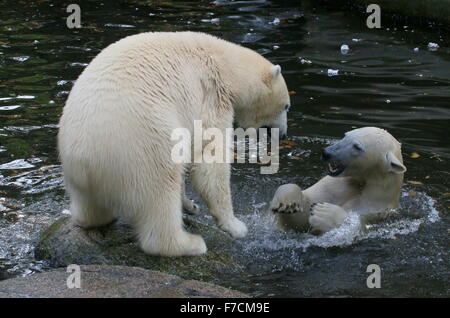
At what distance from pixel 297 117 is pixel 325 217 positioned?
2950mm

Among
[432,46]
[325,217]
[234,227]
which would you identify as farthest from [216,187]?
[432,46]

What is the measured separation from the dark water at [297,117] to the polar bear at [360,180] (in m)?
0.13

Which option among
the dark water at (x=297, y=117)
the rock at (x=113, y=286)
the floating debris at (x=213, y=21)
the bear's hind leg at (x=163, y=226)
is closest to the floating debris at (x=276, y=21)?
the dark water at (x=297, y=117)

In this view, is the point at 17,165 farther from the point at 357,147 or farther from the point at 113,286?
the point at 357,147

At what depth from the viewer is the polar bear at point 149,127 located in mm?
4215

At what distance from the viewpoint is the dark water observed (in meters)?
4.93

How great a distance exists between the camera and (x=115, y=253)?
4.70 metres

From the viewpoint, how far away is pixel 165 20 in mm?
12023

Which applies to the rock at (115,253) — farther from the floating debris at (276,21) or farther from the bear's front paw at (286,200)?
the floating debris at (276,21)

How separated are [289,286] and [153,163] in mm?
1165

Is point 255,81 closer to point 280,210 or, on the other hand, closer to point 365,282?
point 280,210

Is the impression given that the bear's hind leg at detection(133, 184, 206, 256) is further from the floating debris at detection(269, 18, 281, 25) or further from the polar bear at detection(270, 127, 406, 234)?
the floating debris at detection(269, 18, 281, 25)

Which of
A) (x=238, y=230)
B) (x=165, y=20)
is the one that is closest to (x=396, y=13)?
Answer: (x=165, y=20)
